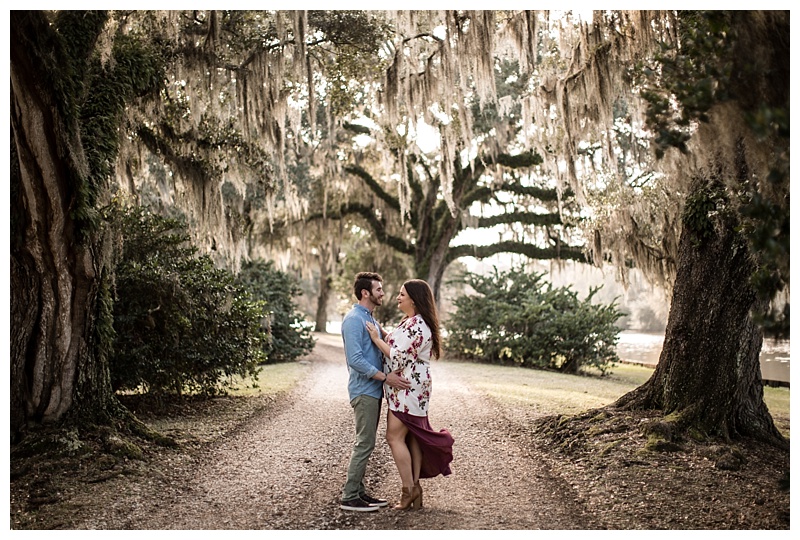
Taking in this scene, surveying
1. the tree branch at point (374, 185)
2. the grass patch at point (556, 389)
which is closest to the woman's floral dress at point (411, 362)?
the grass patch at point (556, 389)

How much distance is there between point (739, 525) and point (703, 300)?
263cm

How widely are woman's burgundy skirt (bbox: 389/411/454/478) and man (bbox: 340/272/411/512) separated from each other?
7.3 inches

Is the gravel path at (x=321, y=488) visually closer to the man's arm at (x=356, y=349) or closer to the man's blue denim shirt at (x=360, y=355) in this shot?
the man's blue denim shirt at (x=360, y=355)

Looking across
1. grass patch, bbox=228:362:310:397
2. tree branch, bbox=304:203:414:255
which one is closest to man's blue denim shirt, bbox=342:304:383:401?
grass patch, bbox=228:362:310:397

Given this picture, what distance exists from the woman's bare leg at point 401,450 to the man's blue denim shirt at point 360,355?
224 millimetres

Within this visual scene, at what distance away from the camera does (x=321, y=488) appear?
16.2 feet

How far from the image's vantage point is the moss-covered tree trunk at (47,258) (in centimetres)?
510

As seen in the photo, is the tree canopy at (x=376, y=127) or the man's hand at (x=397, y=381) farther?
the man's hand at (x=397, y=381)

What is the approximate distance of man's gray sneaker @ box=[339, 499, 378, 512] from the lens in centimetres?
438

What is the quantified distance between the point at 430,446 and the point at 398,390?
1.44 feet

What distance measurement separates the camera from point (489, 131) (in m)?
17.3
